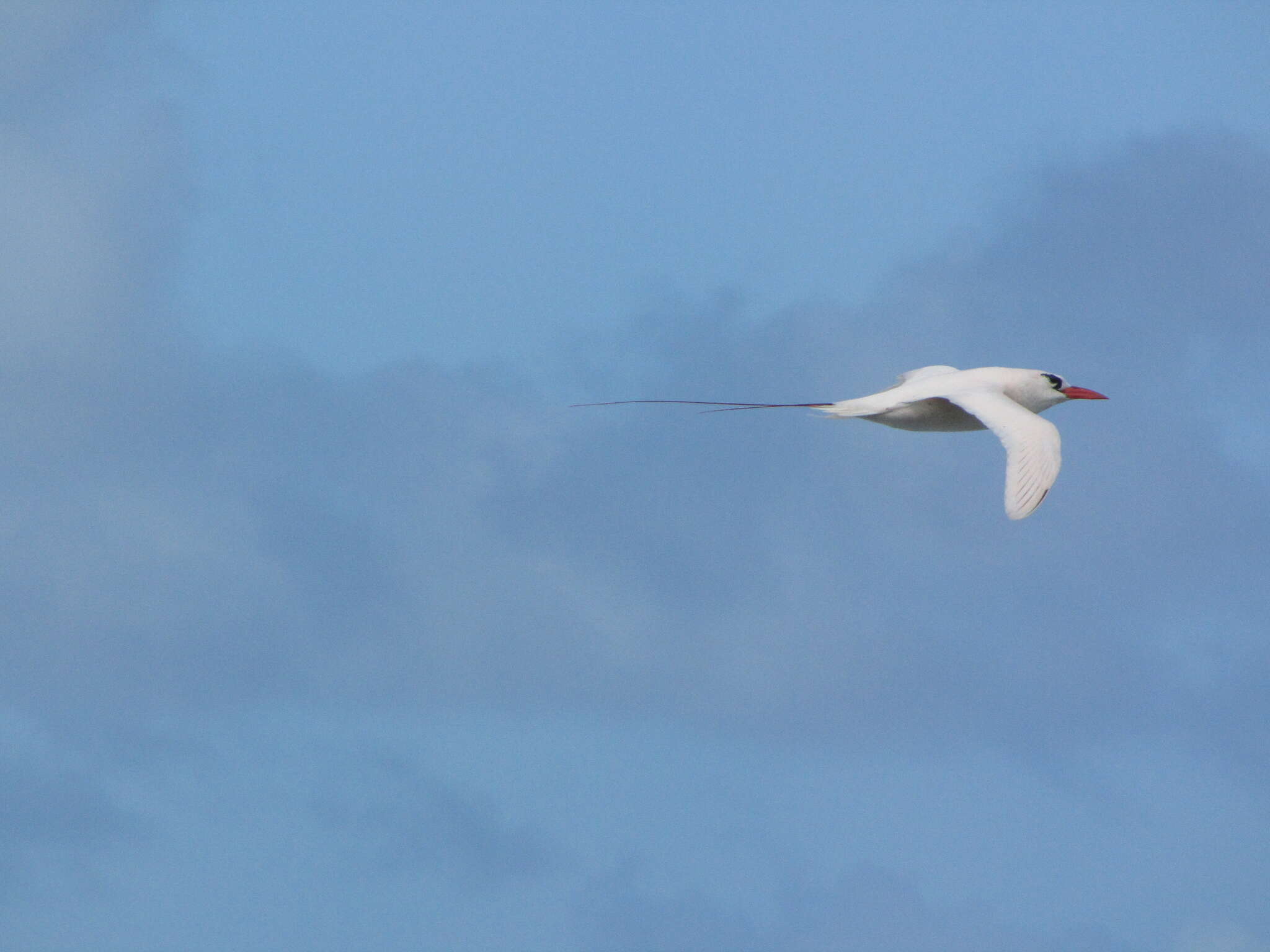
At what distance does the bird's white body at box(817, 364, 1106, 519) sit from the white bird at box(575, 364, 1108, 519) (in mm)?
12

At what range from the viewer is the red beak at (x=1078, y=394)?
123ft

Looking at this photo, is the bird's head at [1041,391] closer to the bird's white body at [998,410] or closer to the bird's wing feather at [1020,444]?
the bird's white body at [998,410]

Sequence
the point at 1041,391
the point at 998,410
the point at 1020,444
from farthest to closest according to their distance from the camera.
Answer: the point at 1041,391 < the point at 998,410 < the point at 1020,444

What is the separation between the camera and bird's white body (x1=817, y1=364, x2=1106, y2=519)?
2939cm

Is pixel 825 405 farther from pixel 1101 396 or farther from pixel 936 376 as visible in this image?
pixel 1101 396

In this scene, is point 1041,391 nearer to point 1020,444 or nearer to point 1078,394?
point 1078,394

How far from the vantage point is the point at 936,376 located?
36500 mm

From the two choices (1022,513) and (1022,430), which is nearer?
(1022,513)

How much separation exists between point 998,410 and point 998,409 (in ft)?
0.11

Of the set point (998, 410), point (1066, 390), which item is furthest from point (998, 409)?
point (1066, 390)

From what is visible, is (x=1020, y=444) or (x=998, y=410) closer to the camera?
(x=1020, y=444)

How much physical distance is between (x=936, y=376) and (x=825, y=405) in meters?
3.23

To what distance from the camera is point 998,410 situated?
32.7 m

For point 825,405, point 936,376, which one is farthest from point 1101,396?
point 825,405
